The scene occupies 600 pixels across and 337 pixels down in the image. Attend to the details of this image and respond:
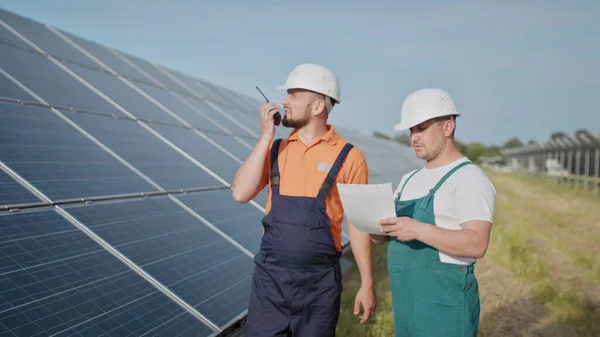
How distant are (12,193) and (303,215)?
2.15 metres

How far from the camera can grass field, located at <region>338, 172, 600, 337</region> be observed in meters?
6.68

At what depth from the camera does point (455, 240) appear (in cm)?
298

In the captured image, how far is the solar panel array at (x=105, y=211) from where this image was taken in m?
3.27

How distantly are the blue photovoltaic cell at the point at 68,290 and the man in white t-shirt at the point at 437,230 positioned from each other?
1.43 m

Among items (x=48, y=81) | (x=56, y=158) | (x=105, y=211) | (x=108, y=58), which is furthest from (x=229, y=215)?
(x=108, y=58)

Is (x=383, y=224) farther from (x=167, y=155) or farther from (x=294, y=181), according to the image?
(x=167, y=155)

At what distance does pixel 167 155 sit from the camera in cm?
656

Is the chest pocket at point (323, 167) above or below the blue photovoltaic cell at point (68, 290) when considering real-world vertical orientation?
above

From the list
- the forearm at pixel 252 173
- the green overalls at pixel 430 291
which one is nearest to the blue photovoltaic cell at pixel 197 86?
the forearm at pixel 252 173

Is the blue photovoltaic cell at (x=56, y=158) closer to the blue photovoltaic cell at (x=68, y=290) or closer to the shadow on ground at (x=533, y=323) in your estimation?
the blue photovoltaic cell at (x=68, y=290)

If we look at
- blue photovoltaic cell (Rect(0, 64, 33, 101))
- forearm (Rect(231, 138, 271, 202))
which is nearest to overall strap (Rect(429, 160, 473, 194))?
forearm (Rect(231, 138, 271, 202))

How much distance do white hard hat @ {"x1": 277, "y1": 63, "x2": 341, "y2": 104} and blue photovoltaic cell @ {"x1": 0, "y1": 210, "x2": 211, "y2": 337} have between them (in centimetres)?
174

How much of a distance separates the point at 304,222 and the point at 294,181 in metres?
0.30

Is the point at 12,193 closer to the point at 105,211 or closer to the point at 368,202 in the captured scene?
the point at 105,211
